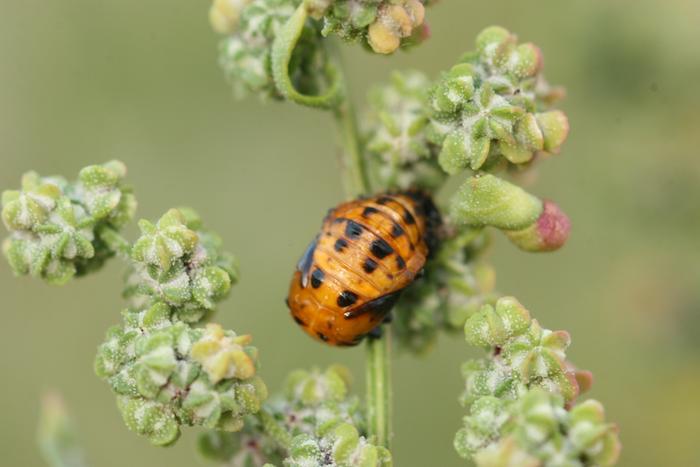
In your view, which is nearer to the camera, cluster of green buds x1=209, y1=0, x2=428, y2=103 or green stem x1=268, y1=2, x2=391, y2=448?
cluster of green buds x1=209, y1=0, x2=428, y2=103

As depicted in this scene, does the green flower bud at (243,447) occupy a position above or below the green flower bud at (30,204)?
below

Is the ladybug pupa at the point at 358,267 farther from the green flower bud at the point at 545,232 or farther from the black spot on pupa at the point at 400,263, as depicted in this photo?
the green flower bud at the point at 545,232

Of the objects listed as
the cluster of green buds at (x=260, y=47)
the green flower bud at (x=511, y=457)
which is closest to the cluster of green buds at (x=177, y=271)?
the cluster of green buds at (x=260, y=47)

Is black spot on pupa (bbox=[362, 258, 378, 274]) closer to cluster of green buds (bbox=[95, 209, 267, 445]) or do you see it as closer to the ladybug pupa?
the ladybug pupa

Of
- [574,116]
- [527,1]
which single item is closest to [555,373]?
[574,116]

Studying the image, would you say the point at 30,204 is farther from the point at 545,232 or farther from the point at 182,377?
the point at 545,232

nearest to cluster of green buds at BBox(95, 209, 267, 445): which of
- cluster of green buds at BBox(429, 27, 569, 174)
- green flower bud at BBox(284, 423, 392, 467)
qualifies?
green flower bud at BBox(284, 423, 392, 467)
